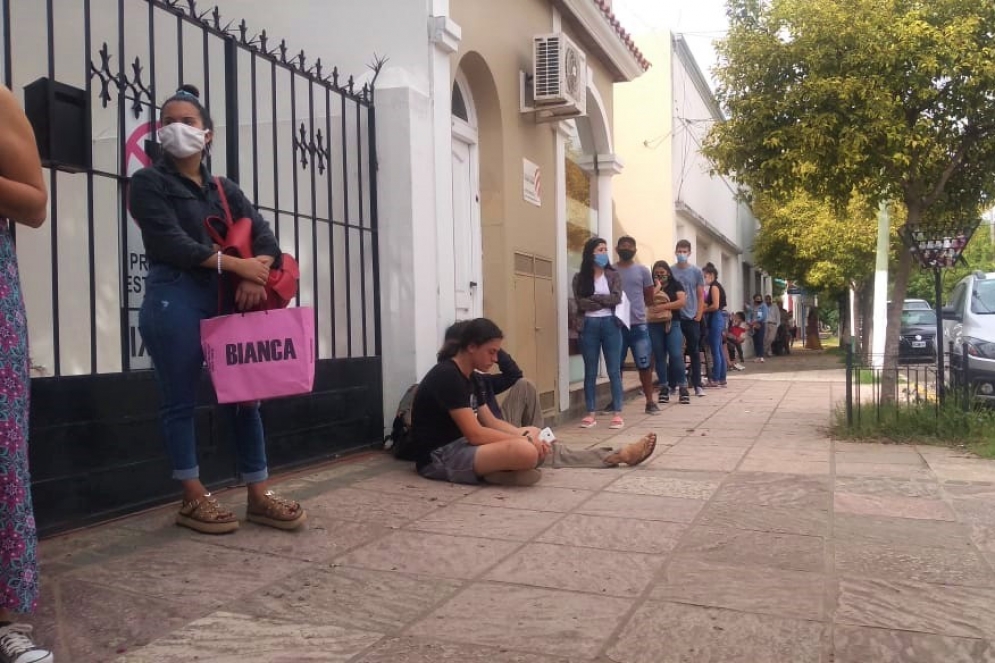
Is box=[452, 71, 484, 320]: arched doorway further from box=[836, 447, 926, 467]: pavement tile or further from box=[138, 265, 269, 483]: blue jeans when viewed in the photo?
box=[138, 265, 269, 483]: blue jeans

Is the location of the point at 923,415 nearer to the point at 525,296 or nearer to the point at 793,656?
the point at 525,296


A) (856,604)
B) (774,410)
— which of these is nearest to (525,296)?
(774,410)

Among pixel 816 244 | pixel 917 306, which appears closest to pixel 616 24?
pixel 816 244

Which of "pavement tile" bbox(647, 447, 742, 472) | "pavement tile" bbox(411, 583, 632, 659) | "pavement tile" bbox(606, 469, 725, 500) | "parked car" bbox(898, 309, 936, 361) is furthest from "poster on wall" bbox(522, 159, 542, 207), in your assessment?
"parked car" bbox(898, 309, 936, 361)

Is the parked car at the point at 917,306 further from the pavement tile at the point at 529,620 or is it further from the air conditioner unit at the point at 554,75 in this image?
the pavement tile at the point at 529,620

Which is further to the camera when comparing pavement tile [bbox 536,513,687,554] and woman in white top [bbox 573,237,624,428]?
woman in white top [bbox 573,237,624,428]

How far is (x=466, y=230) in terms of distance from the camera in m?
7.57

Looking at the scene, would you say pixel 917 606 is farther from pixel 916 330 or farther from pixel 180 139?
pixel 916 330

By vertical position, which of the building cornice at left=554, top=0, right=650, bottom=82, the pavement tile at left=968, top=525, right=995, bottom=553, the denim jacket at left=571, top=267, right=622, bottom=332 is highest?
the building cornice at left=554, top=0, right=650, bottom=82

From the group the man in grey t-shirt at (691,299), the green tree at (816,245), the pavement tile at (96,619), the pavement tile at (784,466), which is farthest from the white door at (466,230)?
the green tree at (816,245)

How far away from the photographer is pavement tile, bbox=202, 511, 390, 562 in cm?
366

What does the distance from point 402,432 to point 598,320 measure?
276 centimetres

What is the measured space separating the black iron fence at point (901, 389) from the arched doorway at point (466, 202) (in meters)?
Answer: 3.10

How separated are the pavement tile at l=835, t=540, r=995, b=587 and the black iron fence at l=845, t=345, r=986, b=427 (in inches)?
133
